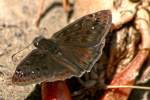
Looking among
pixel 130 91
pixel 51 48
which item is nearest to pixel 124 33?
pixel 130 91

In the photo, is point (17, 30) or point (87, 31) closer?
point (87, 31)

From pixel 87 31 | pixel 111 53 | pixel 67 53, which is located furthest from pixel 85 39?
pixel 111 53

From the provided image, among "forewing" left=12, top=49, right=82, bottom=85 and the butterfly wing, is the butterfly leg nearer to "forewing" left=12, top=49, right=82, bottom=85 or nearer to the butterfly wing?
the butterfly wing

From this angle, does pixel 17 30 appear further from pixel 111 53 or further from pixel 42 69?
pixel 42 69

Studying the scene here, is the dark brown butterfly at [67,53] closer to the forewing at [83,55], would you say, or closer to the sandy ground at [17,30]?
the forewing at [83,55]

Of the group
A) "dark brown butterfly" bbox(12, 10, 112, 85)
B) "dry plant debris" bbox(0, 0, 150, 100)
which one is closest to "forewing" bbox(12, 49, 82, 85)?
"dark brown butterfly" bbox(12, 10, 112, 85)

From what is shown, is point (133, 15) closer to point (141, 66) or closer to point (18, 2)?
point (141, 66)
